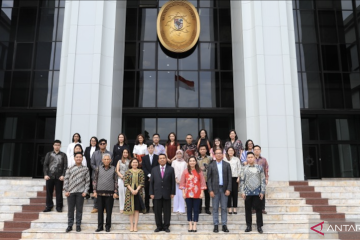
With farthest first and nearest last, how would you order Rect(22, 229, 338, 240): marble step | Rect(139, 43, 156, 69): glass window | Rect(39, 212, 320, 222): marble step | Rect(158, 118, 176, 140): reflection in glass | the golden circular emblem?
Rect(139, 43, 156, 69): glass window → the golden circular emblem → Rect(158, 118, 176, 140): reflection in glass → Rect(39, 212, 320, 222): marble step → Rect(22, 229, 338, 240): marble step

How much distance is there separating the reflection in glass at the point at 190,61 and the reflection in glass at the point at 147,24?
2065 millimetres

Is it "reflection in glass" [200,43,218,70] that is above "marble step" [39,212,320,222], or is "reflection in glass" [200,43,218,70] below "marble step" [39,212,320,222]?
above

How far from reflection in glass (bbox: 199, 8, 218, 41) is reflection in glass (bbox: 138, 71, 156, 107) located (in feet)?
11.5

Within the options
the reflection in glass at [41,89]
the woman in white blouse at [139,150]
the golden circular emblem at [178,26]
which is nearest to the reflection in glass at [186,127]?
the golden circular emblem at [178,26]

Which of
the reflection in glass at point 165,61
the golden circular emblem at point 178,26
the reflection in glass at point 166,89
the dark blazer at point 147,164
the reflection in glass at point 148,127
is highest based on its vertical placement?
the golden circular emblem at point 178,26

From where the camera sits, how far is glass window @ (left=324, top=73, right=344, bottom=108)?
1584cm

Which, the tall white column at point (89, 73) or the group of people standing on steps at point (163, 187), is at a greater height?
the tall white column at point (89, 73)

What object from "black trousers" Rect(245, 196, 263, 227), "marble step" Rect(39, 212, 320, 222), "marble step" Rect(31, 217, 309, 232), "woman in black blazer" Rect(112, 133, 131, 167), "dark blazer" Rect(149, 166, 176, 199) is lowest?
"marble step" Rect(31, 217, 309, 232)

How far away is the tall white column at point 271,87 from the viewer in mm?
11875

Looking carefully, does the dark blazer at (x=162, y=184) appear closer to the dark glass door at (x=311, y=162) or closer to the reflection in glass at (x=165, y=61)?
the reflection in glass at (x=165, y=61)

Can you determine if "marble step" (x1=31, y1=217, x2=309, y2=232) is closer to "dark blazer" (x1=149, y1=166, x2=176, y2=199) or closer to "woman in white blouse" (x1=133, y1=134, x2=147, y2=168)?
"dark blazer" (x1=149, y1=166, x2=176, y2=199)

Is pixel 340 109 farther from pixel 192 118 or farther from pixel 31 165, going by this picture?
pixel 31 165

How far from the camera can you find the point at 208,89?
15.7m

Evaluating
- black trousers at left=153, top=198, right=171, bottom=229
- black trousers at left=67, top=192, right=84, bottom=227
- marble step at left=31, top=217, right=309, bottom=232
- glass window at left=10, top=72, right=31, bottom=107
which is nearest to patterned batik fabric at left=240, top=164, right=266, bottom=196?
marble step at left=31, top=217, right=309, bottom=232
